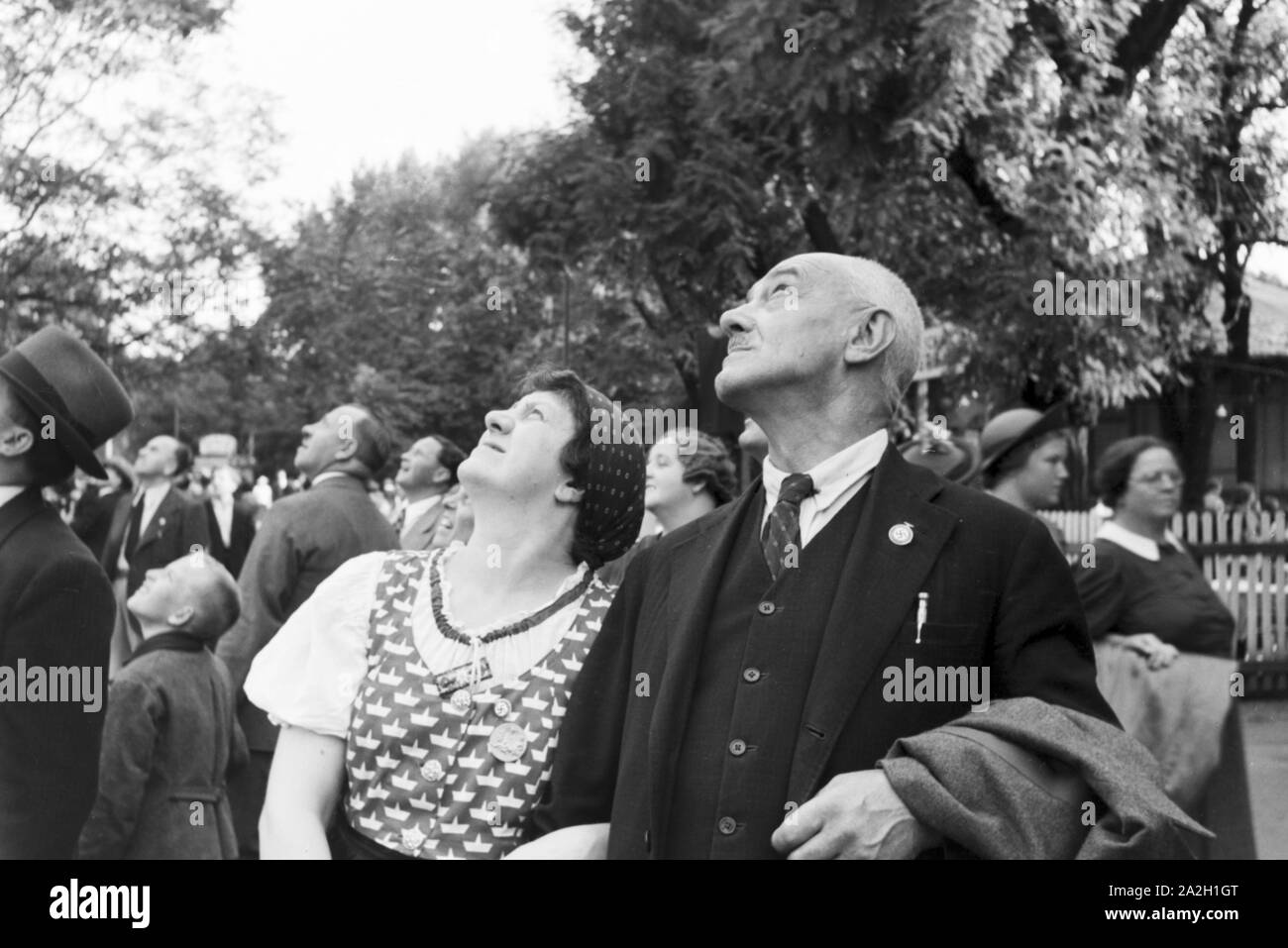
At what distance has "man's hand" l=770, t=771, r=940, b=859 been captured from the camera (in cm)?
216

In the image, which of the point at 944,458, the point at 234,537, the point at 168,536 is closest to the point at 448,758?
the point at 944,458

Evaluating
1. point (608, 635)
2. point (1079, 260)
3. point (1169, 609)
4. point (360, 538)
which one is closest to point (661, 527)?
point (360, 538)

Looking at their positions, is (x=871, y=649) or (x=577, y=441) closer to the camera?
(x=871, y=649)

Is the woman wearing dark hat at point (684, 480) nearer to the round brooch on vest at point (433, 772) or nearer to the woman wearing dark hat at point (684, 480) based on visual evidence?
the woman wearing dark hat at point (684, 480)

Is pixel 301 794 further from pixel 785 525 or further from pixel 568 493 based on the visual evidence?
pixel 785 525

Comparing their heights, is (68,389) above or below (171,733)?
above

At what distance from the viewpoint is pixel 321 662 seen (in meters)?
2.69

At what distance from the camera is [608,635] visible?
259 cm

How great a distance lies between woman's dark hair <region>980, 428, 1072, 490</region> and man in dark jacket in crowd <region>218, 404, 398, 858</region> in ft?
7.27

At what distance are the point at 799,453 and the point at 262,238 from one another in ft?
67.6

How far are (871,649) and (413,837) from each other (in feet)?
2.79

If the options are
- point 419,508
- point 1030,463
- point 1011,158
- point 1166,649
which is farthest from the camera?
point 1011,158

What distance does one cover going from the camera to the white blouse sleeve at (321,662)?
2.66 m
